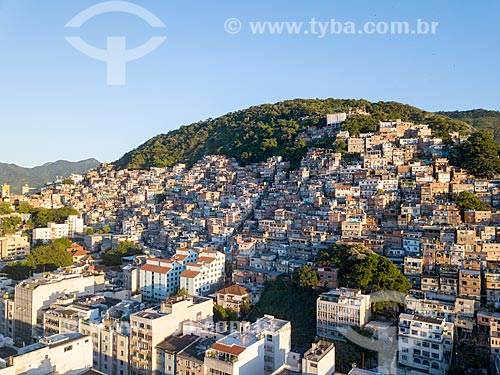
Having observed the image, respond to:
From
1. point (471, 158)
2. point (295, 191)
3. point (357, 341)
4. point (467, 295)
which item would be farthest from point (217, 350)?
point (471, 158)

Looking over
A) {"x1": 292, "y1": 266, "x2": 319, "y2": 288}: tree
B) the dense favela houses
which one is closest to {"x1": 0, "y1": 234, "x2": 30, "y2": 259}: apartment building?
the dense favela houses

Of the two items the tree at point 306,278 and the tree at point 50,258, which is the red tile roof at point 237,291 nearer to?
the tree at point 306,278

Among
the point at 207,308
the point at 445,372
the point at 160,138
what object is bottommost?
the point at 445,372

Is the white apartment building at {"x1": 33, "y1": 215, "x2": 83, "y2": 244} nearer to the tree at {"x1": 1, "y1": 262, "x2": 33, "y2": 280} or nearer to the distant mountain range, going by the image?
the tree at {"x1": 1, "y1": 262, "x2": 33, "y2": 280}

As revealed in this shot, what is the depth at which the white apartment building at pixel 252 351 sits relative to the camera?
847 centimetres

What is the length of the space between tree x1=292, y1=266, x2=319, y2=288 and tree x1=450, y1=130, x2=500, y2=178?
1240cm

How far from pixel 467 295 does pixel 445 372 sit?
337 centimetres

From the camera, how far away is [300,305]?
43.9 feet

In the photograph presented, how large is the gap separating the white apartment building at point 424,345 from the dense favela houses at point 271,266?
0.10 feet

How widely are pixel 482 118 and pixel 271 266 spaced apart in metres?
34.1

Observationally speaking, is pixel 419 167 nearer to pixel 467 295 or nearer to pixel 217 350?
pixel 467 295

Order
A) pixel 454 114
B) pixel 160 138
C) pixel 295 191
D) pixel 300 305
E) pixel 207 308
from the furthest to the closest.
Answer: pixel 160 138 → pixel 454 114 → pixel 295 191 → pixel 300 305 → pixel 207 308

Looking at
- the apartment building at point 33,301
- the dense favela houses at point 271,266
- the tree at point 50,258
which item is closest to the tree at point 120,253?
the dense favela houses at point 271,266

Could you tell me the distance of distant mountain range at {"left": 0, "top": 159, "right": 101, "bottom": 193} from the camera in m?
53.2
